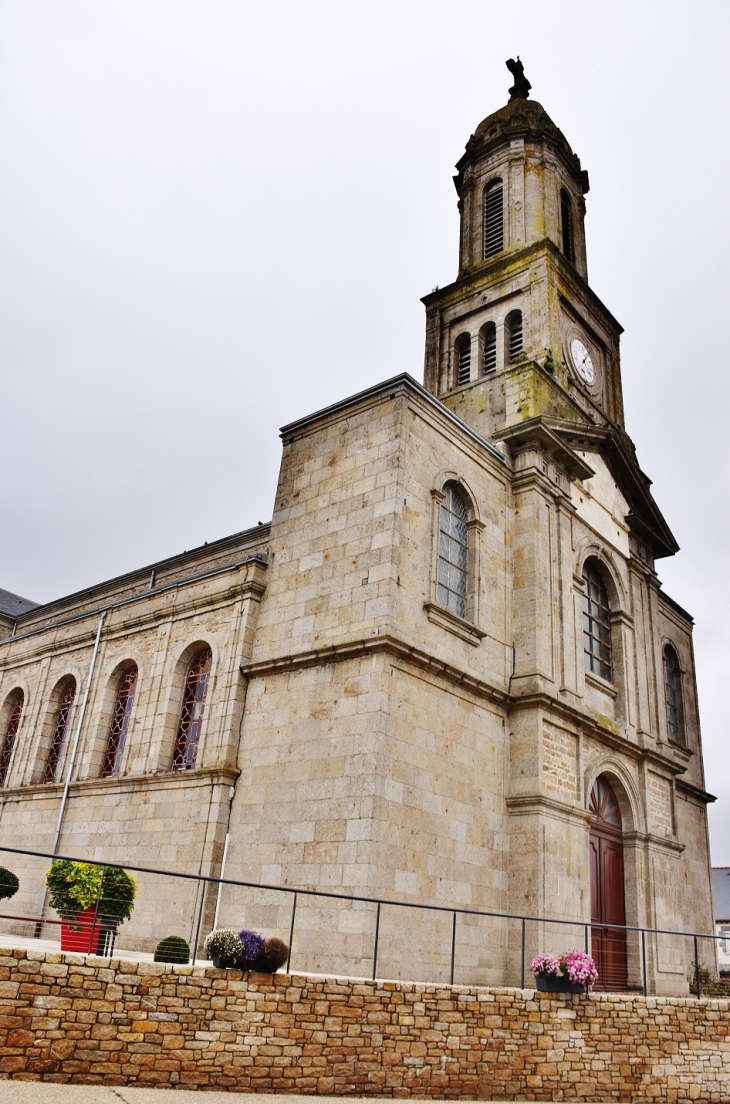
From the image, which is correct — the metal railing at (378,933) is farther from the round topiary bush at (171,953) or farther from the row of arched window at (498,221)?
the row of arched window at (498,221)

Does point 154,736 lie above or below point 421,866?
above

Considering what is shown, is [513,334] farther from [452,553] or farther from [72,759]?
[72,759]

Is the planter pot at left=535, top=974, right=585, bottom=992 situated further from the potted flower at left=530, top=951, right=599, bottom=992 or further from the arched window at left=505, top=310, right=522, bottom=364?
the arched window at left=505, top=310, right=522, bottom=364

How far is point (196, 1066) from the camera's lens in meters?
8.89

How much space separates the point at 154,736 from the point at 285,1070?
8.31 metres

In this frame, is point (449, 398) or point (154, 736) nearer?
point (154, 736)

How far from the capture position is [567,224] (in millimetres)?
25609

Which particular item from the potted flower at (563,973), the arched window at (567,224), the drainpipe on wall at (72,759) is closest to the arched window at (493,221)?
the arched window at (567,224)

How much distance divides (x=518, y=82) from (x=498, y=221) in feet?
20.5

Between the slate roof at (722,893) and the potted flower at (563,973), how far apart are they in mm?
34469

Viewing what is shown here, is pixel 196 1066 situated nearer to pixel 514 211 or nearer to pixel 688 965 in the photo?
pixel 688 965

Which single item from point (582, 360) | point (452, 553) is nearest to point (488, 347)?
point (582, 360)

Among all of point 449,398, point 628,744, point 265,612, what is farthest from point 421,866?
point 449,398

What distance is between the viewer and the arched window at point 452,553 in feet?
52.0
